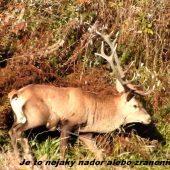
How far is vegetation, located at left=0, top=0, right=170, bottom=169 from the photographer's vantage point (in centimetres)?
791

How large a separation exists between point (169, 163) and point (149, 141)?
935 mm

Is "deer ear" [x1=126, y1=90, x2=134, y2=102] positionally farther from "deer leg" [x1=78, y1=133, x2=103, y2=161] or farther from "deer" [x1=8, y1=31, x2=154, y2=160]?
"deer leg" [x1=78, y1=133, x2=103, y2=161]

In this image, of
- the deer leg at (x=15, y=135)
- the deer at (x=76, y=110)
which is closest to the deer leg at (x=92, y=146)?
the deer at (x=76, y=110)

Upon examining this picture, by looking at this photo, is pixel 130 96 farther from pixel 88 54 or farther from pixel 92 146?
pixel 88 54

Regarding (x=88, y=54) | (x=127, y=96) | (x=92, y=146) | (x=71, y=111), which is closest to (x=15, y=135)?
(x=71, y=111)

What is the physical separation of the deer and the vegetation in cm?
21

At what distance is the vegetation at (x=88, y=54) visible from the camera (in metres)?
7.91

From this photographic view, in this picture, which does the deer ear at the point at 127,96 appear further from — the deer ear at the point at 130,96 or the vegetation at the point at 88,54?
the vegetation at the point at 88,54

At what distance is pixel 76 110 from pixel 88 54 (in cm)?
174

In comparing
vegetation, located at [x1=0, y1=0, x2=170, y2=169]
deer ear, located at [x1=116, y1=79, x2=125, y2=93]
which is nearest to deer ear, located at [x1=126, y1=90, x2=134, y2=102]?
deer ear, located at [x1=116, y1=79, x2=125, y2=93]

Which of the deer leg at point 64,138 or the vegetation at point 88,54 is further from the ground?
the vegetation at point 88,54

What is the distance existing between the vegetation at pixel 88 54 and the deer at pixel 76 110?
0.70ft

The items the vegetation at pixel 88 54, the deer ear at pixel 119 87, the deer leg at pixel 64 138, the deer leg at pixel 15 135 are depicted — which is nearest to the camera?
the deer leg at pixel 15 135

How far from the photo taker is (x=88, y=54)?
911cm
